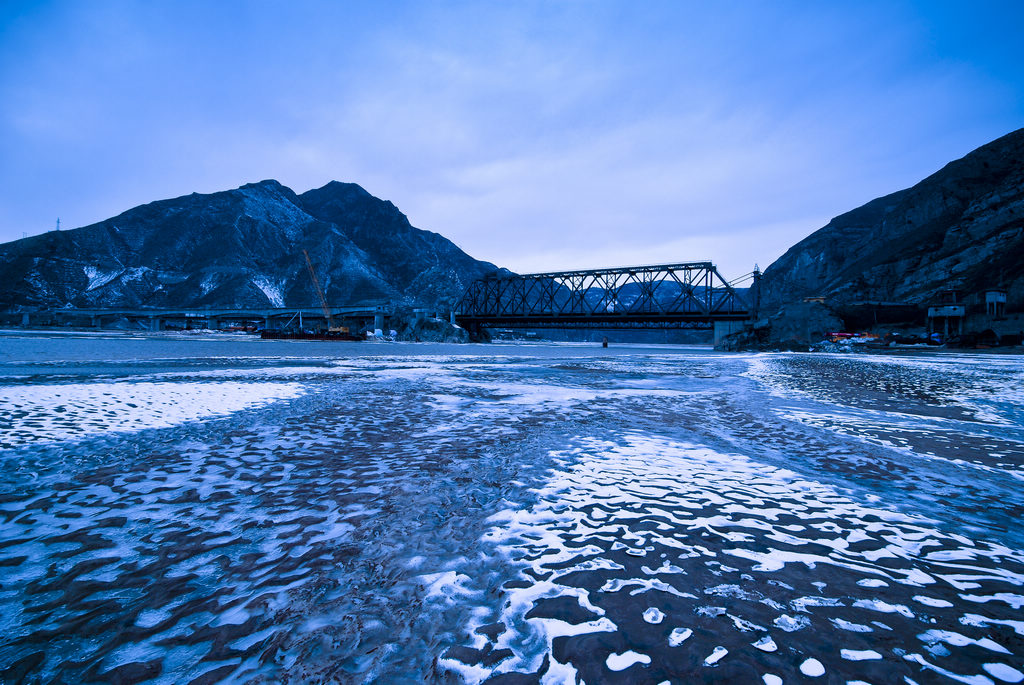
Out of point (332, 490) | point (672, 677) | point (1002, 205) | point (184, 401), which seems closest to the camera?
point (672, 677)

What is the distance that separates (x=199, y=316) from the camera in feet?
481

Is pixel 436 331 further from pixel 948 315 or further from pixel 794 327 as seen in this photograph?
pixel 948 315

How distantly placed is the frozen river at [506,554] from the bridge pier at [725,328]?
83447mm

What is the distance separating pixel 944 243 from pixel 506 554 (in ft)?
415

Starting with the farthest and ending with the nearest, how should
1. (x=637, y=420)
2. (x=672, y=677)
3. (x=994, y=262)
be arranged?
(x=994, y=262), (x=637, y=420), (x=672, y=677)

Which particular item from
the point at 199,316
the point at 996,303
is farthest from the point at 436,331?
the point at 996,303

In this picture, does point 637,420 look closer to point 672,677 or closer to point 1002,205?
point 672,677

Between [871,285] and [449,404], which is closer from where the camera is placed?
[449,404]

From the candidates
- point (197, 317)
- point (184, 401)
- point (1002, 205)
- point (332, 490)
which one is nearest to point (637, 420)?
point (332, 490)

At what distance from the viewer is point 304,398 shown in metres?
12.8

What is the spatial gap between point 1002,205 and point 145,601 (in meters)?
Result: 127

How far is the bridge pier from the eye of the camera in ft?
278

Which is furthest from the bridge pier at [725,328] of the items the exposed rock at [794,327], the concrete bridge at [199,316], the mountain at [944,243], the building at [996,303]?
the concrete bridge at [199,316]

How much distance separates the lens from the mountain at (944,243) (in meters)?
72.8
